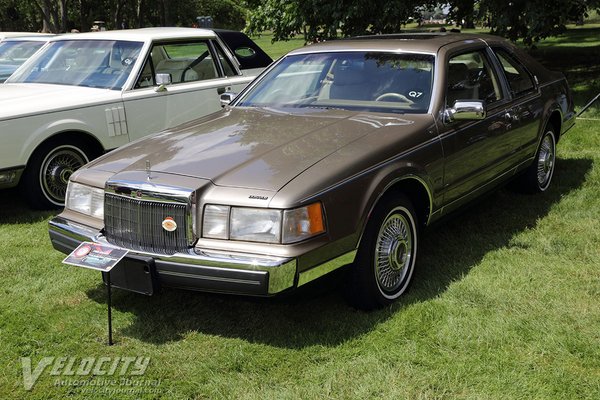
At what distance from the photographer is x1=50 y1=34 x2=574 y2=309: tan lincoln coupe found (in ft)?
11.1

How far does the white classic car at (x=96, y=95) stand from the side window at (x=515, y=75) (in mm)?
3034

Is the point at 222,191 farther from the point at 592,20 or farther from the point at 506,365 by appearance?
the point at 592,20

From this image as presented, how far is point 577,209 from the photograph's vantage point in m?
5.77

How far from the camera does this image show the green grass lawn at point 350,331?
324 cm

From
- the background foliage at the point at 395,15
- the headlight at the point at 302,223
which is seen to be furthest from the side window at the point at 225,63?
the background foliage at the point at 395,15

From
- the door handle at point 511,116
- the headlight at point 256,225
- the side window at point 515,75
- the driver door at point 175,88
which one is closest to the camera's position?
the headlight at point 256,225

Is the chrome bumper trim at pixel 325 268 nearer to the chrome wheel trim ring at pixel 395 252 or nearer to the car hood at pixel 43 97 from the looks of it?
the chrome wheel trim ring at pixel 395 252

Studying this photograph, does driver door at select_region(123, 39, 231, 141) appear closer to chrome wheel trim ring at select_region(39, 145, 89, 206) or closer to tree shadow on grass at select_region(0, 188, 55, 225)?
chrome wheel trim ring at select_region(39, 145, 89, 206)

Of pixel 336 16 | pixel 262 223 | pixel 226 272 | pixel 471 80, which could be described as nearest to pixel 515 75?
pixel 471 80

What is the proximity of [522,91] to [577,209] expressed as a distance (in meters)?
1.13

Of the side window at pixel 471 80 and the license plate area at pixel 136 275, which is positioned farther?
the side window at pixel 471 80

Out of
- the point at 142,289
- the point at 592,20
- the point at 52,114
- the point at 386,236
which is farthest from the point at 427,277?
the point at 592,20

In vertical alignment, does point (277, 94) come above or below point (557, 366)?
above

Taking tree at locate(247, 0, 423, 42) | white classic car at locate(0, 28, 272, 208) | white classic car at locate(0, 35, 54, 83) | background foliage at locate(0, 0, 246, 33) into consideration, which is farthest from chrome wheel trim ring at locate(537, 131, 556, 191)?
background foliage at locate(0, 0, 246, 33)
